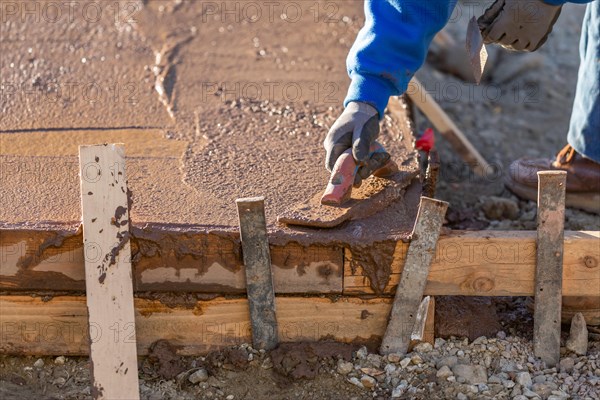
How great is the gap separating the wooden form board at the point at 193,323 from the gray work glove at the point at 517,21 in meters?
1.00

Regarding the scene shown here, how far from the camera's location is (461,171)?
4.54m

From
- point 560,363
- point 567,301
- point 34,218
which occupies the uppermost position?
point 34,218

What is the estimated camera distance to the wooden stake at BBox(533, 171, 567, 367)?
284 cm

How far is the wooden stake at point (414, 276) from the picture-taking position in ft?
9.30

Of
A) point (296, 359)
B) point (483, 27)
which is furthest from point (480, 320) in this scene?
point (483, 27)

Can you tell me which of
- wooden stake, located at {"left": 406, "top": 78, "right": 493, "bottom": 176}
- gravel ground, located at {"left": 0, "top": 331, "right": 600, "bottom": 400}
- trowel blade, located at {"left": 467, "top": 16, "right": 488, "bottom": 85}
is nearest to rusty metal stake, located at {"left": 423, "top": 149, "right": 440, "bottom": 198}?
trowel blade, located at {"left": 467, "top": 16, "right": 488, "bottom": 85}

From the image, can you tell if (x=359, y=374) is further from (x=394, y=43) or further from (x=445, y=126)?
(x=445, y=126)

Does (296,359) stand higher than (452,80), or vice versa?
(452,80)

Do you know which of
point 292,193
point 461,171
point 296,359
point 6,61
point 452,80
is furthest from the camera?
point 452,80

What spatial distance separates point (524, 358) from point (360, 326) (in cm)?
57

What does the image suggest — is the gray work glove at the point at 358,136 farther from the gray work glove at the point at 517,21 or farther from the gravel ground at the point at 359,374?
the gravel ground at the point at 359,374

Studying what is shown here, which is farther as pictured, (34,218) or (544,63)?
(544,63)

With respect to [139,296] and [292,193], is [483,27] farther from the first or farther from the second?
[139,296]

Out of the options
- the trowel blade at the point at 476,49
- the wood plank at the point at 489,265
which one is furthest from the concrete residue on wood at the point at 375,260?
the trowel blade at the point at 476,49
